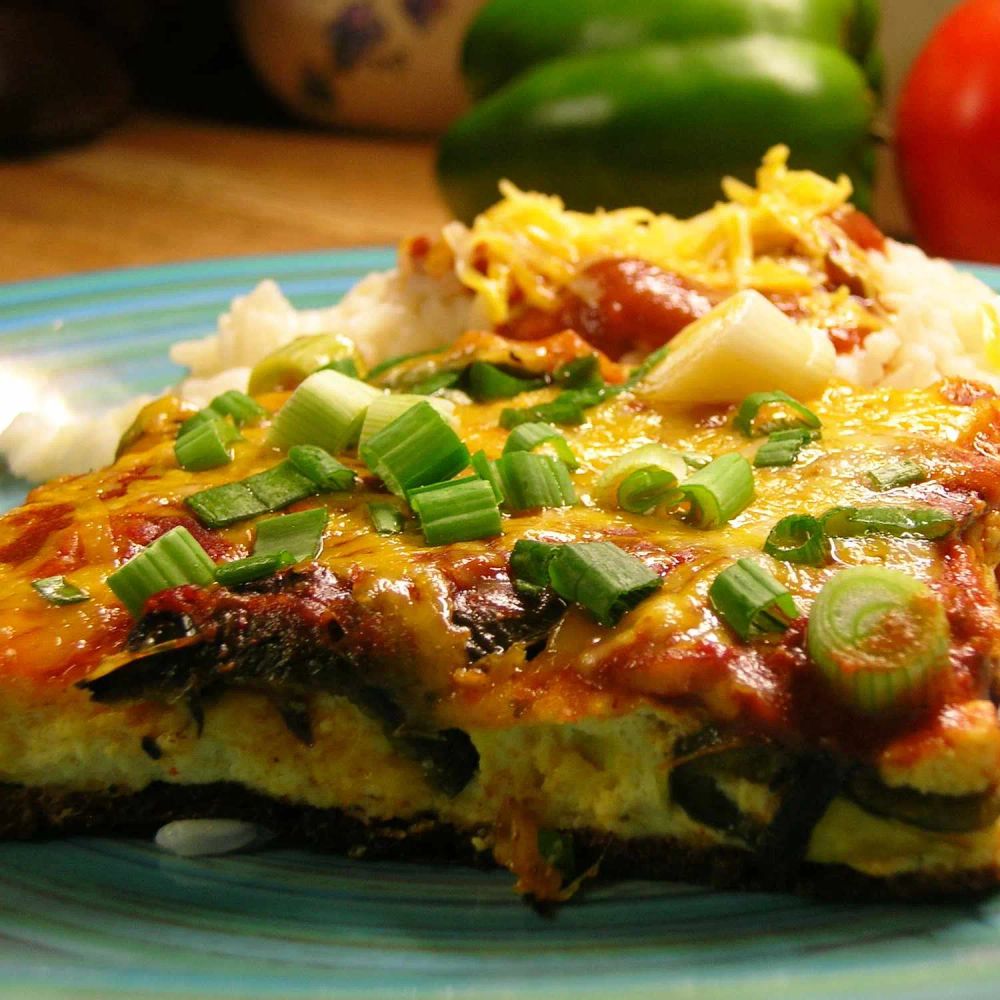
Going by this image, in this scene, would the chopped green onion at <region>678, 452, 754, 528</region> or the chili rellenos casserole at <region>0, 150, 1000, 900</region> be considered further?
the chopped green onion at <region>678, 452, 754, 528</region>

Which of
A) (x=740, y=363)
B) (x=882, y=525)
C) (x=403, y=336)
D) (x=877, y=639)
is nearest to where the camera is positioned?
(x=877, y=639)

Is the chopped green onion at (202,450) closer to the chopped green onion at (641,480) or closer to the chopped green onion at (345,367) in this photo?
the chopped green onion at (345,367)

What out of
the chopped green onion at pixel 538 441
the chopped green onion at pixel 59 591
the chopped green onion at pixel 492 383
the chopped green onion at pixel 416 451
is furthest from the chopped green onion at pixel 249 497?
the chopped green onion at pixel 492 383

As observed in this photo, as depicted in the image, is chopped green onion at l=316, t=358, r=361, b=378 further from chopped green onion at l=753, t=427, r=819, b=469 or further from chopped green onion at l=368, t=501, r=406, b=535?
chopped green onion at l=753, t=427, r=819, b=469

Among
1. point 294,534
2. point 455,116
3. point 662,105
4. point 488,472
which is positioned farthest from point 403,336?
point 455,116

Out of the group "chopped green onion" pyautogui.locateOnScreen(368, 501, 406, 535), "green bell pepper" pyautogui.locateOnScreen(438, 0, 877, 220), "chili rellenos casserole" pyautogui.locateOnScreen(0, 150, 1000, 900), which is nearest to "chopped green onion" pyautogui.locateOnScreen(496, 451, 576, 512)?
"chili rellenos casserole" pyautogui.locateOnScreen(0, 150, 1000, 900)

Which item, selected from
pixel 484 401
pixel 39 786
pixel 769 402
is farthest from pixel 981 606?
pixel 39 786

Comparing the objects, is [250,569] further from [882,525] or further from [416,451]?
[882,525]

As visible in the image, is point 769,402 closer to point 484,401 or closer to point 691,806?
point 484,401
